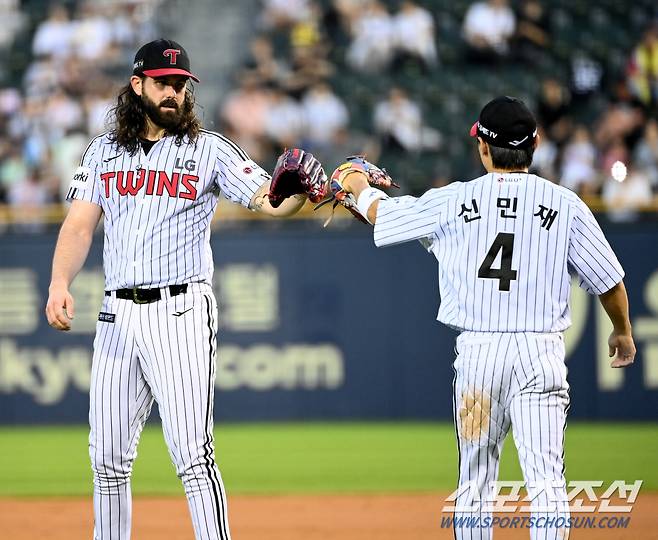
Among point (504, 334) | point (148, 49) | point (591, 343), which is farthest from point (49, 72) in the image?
point (504, 334)

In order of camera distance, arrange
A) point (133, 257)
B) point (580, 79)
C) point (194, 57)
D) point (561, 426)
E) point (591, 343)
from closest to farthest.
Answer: point (561, 426) → point (133, 257) → point (591, 343) → point (580, 79) → point (194, 57)

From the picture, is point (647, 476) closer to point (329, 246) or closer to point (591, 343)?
point (591, 343)

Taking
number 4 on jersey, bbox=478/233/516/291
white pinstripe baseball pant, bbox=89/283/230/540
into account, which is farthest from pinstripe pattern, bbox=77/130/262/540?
number 4 on jersey, bbox=478/233/516/291

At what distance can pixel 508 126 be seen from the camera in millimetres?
4613

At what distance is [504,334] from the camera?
15.0ft

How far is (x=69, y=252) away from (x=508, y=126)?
6.11 ft

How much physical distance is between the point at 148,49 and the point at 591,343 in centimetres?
699

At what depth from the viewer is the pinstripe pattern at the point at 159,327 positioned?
16.0 feet

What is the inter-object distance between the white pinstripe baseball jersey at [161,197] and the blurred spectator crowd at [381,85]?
730cm

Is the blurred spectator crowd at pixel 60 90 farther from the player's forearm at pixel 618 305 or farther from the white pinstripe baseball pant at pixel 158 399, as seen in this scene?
the player's forearm at pixel 618 305

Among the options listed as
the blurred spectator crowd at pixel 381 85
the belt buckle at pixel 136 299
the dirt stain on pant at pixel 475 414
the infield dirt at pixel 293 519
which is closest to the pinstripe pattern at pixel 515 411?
the dirt stain on pant at pixel 475 414

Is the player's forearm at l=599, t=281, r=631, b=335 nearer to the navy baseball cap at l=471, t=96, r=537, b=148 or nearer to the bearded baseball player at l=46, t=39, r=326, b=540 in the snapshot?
the navy baseball cap at l=471, t=96, r=537, b=148

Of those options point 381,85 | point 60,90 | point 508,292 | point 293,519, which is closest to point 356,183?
point 508,292

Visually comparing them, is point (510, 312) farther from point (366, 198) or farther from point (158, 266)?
point (158, 266)
